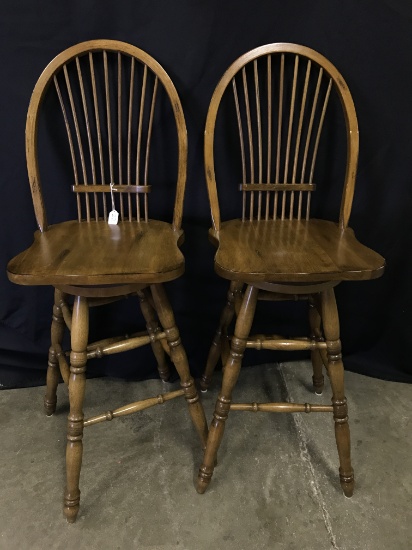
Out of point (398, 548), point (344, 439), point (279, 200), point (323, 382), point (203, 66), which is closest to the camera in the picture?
point (398, 548)

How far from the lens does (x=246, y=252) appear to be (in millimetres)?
1036

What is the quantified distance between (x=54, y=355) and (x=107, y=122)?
0.70 metres

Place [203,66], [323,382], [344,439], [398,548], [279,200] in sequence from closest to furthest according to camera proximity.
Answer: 1. [398,548]
2. [344,439]
3. [203,66]
4. [279,200]
5. [323,382]

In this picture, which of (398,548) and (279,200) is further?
(279,200)

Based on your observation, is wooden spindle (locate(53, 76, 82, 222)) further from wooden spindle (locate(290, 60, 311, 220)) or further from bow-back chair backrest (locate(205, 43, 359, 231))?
wooden spindle (locate(290, 60, 311, 220))

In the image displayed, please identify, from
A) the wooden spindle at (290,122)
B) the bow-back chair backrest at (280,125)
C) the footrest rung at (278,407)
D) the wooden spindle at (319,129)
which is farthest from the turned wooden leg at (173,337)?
the wooden spindle at (319,129)

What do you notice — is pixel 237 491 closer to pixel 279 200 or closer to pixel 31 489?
pixel 31 489

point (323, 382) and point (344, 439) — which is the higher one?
point (344, 439)

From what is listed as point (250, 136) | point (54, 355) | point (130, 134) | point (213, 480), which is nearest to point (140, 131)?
point (130, 134)

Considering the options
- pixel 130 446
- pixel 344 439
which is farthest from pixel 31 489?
pixel 344 439

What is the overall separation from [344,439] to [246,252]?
1.80 ft

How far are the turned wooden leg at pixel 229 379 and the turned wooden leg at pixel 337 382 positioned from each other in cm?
18

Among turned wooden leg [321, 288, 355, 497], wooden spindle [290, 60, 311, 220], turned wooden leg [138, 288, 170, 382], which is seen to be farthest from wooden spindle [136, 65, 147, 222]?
turned wooden leg [321, 288, 355, 497]

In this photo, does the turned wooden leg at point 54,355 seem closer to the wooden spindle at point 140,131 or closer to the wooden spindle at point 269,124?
→ the wooden spindle at point 140,131
